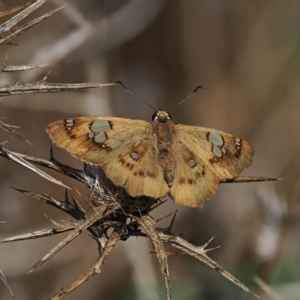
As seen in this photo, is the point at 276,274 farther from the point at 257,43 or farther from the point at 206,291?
the point at 257,43

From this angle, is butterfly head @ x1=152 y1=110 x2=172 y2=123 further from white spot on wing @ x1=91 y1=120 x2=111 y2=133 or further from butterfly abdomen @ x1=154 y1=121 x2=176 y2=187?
white spot on wing @ x1=91 y1=120 x2=111 y2=133

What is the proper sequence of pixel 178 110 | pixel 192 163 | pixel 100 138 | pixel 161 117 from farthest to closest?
pixel 178 110
pixel 161 117
pixel 192 163
pixel 100 138

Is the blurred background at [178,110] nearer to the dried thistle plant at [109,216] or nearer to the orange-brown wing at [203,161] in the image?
the orange-brown wing at [203,161]

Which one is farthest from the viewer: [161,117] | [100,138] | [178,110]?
[178,110]

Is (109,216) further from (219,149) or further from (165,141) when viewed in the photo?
(219,149)

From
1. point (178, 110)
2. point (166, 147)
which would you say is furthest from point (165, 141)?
point (178, 110)

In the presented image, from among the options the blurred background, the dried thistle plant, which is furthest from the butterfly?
the blurred background

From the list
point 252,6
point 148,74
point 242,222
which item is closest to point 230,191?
point 242,222
